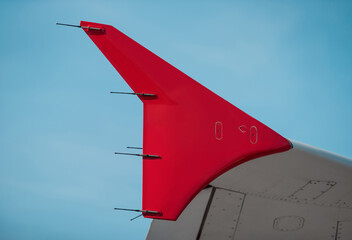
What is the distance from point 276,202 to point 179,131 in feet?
6.80

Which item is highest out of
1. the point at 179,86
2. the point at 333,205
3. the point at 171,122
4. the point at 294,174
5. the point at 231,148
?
the point at 179,86

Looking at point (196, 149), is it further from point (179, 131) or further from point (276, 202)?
point (276, 202)

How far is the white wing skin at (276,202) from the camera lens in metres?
5.30

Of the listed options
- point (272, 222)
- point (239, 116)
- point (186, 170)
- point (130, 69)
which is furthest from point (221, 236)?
point (130, 69)

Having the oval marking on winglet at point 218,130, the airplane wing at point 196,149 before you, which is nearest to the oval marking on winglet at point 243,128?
the airplane wing at point 196,149

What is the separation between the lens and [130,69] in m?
5.29

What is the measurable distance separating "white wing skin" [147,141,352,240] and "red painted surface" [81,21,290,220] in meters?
0.27

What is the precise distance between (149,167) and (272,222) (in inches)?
96.6

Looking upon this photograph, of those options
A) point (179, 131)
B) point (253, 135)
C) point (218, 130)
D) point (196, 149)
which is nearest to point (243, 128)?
point (253, 135)

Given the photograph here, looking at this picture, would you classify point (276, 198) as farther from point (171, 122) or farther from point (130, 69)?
point (130, 69)

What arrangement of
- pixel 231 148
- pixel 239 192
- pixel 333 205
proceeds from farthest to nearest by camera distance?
pixel 333 205 → pixel 239 192 → pixel 231 148

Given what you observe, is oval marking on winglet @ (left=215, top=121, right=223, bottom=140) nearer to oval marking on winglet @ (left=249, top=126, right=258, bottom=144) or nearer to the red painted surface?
the red painted surface

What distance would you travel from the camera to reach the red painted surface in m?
5.16

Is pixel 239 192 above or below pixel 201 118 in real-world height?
below
